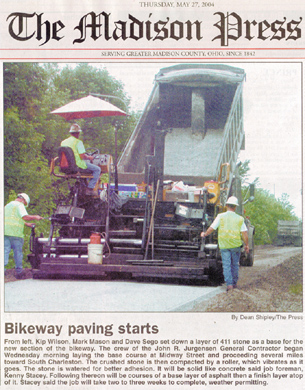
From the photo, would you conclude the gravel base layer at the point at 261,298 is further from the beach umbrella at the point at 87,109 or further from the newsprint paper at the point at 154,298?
the beach umbrella at the point at 87,109

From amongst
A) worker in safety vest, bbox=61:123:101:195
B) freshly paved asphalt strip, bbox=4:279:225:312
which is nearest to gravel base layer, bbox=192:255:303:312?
freshly paved asphalt strip, bbox=4:279:225:312

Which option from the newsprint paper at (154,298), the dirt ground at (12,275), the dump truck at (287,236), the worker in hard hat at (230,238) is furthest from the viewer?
the dump truck at (287,236)

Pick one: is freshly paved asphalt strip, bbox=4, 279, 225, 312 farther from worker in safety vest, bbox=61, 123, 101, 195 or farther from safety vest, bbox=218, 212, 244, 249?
worker in safety vest, bbox=61, 123, 101, 195

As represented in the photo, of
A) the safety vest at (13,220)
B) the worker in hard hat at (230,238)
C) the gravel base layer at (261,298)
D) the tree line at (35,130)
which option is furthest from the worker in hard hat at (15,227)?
the gravel base layer at (261,298)

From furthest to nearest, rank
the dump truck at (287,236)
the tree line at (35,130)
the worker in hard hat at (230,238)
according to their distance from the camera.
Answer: the dump truck at (287,236) < the tree line at (35,130) < the worker in hard hat at (230,238)

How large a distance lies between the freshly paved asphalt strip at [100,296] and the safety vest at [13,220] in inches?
23.1

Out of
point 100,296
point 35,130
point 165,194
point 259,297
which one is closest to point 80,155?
point 165,194

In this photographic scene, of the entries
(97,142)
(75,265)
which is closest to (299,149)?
(75,265)

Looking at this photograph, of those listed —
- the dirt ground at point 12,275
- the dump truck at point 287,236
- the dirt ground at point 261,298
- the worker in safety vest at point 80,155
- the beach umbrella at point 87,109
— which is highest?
the beach umbrella at point 87,109

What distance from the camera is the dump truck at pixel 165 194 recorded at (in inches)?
253

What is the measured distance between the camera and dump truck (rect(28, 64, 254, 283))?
6.43 metres

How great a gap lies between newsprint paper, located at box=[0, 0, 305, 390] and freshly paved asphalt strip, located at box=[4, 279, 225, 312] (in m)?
0.02
